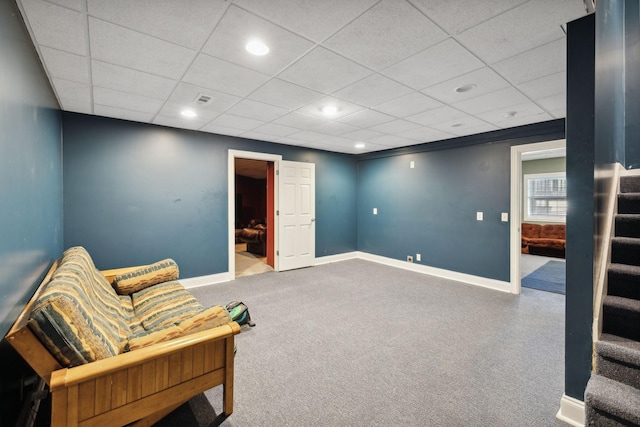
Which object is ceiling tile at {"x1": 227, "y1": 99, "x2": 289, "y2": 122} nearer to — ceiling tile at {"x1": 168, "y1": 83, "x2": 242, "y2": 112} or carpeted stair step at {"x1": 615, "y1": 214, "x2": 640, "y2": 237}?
ceiling tile at {"x1": 168, "y1": 83, "x2": 242, "y2": 112}

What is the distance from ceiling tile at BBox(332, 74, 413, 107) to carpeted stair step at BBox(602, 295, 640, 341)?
2.25 m

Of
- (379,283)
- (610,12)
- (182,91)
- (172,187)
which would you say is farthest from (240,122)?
(610,12)

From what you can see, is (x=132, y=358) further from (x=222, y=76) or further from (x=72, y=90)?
(x=72, y=90)

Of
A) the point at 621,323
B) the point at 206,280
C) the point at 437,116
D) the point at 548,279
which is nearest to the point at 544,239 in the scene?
the point at 548,279

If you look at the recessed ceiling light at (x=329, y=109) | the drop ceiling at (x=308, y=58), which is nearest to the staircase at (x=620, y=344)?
the drop ceiling at (x=308, y=58)

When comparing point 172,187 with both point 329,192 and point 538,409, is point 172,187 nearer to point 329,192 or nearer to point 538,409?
point 329,192

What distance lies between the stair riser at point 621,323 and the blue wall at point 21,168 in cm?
349

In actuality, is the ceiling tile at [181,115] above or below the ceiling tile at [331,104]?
above

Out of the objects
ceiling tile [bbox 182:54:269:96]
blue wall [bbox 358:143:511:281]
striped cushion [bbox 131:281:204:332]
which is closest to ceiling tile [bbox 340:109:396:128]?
ceiling tile [bbox 182:54:269:96]

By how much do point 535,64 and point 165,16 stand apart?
8.64ft

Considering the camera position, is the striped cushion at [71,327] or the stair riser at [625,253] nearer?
the striped cushion at [71,327]

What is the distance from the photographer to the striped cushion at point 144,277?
2.72 m

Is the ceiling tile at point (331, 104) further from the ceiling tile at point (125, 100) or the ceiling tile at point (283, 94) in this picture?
the ceiling tile at point (125, 100)

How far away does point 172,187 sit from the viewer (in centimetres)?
414
